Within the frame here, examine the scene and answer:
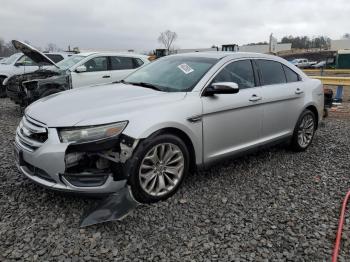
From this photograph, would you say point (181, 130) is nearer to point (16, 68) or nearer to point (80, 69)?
point (80, 69)

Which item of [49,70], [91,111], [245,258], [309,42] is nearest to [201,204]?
[245,258]

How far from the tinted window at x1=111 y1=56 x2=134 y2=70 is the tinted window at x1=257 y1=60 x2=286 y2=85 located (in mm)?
5429

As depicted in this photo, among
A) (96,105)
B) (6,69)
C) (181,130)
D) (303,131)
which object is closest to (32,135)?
(96,105)

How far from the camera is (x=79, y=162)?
3.23 metres

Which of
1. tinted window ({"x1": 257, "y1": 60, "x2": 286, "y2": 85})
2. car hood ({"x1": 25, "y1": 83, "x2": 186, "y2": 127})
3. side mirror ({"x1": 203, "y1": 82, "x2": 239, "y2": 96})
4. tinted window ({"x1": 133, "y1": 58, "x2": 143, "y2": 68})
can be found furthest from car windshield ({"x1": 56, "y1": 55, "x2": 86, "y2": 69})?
side mirror ({"x1": 203, "y1": 82, "x2": 239, "y2": 96})

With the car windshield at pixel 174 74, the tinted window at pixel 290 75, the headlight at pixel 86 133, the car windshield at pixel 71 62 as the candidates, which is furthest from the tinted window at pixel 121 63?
the headlight at pixel 86 133

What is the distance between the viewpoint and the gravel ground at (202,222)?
9.21 feet

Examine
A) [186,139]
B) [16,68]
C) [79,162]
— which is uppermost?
[16,68]

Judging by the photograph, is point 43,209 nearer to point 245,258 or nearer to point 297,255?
point 245,258

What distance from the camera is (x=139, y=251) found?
9.20 ft

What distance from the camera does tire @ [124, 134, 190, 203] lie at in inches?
129

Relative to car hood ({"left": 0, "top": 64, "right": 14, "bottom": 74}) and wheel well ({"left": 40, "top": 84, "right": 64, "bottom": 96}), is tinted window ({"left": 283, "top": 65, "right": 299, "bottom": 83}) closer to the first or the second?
wheel well ({"left": 40, "top": 84, "right": 64, "bottom": 96})

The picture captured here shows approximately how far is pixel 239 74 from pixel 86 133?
7.36 ft

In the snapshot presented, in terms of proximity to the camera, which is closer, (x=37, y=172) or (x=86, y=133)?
(x=86, y=133)
